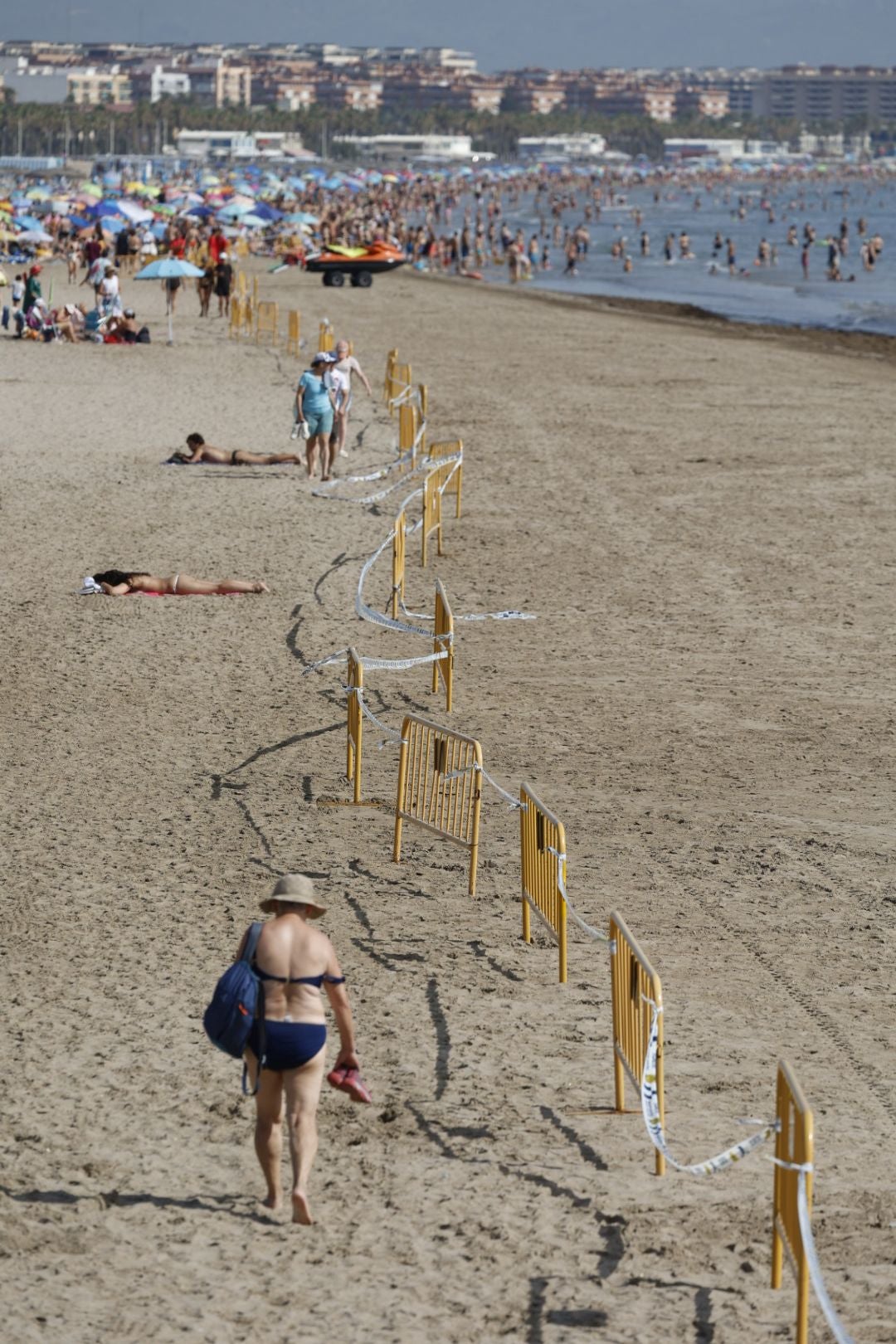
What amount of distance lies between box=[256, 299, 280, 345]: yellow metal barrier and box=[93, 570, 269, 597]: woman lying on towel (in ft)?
63.9

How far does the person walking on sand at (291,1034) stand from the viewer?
6.12 m

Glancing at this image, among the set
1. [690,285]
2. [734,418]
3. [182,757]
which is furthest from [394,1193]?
[690,285]

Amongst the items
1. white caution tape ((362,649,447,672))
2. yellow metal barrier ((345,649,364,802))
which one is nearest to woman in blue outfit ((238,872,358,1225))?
yellow metal barrier ((345,649,364,802))

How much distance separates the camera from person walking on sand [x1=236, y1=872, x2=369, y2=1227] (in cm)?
612

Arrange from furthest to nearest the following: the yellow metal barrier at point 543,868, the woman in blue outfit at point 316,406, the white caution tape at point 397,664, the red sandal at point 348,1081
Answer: the woman in blue outfit at point 316,406, the white caution tape at point 397,664, the yellow metal barrier at point 543,868, the red sandal at point 348,1081

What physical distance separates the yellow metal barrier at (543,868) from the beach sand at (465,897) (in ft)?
0.63

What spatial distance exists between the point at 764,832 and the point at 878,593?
20.2ft

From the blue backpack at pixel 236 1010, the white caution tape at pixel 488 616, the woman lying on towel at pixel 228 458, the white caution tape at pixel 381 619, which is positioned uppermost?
the blue backpack at pixel 236 1010

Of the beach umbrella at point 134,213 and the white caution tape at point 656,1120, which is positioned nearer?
the white caution tape at point 656,1120

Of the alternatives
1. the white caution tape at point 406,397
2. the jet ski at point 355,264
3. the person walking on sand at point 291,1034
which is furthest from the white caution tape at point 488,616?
the jet ski at point 355,264

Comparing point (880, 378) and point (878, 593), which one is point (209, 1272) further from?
point (880, 378)

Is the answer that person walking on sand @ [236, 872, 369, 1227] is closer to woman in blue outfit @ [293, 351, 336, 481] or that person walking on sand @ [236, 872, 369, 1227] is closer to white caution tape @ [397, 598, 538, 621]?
white caution tape @ [397, 598, 538, 621]

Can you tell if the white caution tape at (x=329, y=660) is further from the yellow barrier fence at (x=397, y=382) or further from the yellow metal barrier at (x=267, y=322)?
the yellow metal barrier at (x=267, y=322)

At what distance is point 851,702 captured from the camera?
12.7m
